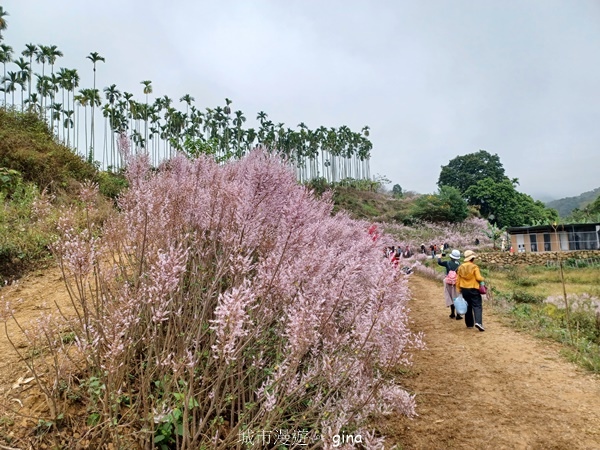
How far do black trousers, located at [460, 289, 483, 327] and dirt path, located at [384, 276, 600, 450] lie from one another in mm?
390

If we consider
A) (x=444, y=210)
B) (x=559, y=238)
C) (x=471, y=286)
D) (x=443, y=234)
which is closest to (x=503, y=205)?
(x=444, y=210)

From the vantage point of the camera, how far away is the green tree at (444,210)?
42.0 meters

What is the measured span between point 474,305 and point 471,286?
489 mm

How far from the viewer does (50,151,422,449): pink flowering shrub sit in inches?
79.6

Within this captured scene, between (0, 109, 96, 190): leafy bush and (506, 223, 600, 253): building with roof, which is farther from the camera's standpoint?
(506, 223, 600, 253): building with roof

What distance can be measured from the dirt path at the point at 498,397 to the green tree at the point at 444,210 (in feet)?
121

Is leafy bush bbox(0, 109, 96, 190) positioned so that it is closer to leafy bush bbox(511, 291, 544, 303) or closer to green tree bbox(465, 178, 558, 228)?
leafy bush bbox(511, 291, 544, 303)

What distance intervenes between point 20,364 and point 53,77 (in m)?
46.8

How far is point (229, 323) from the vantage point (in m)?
1.68

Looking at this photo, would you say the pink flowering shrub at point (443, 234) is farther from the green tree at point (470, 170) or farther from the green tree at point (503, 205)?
the green tree at point (470, 170)

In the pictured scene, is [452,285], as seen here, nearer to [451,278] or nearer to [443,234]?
[451,278]

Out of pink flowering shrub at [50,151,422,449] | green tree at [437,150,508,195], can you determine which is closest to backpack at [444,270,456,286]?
pink flowering shrub at [50,151,422,449]

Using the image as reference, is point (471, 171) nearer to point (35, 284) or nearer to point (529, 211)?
point (529, 211)

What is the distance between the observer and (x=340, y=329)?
129 inches
